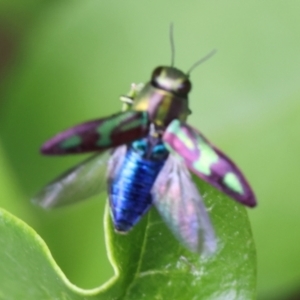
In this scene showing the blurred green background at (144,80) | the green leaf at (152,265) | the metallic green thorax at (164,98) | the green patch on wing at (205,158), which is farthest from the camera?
the blurred green background at (144,80)

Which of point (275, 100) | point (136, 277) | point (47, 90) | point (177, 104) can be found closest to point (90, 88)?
point (47, 90)

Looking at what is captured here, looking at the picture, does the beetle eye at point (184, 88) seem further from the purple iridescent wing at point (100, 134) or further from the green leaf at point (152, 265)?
the green leaf at point (152, 265)

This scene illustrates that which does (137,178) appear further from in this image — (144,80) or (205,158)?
(144,80)

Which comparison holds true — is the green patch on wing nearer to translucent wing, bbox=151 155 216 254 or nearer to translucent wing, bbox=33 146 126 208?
translucent wing, bbox=151 155 216 254

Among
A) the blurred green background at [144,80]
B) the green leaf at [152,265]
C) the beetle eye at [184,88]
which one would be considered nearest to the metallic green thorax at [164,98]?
the beetle eye at [184,88]

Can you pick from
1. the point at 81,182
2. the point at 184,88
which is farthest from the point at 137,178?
the point at 184,88

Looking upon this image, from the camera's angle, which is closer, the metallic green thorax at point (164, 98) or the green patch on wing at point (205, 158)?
the green patch on wing at point (205, 158)
